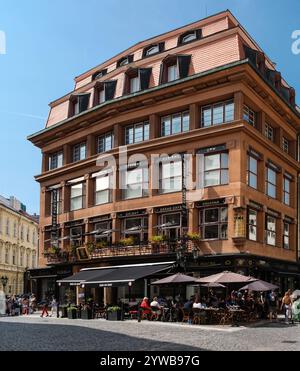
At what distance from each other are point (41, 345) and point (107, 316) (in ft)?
43.0

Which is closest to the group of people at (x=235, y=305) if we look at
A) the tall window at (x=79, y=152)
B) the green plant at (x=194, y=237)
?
the green plant at (x=194, y=237)

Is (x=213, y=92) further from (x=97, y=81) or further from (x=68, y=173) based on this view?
(x=68, y=173)

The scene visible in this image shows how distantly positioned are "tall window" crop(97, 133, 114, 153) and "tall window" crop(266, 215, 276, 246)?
39.4 ft

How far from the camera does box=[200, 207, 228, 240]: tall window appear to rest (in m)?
33.5

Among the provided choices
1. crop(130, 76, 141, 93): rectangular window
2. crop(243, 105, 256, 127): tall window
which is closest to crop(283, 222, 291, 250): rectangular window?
crop(243, 105, 256, 127): tall window

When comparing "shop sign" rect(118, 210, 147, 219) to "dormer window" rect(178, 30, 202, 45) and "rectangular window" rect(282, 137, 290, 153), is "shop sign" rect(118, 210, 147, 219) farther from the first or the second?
"dormer window" rect(178, 30, 202, 45)

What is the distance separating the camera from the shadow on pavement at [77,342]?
17.0 metres

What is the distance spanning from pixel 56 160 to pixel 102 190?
25.4 ft

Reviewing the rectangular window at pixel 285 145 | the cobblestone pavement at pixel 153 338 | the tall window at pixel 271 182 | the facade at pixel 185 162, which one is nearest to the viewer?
the cobblestone pavement at pixel 153 338

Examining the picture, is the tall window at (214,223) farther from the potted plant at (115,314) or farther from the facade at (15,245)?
the facade at (15,245)

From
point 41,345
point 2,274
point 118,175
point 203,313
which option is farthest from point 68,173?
point 2,274

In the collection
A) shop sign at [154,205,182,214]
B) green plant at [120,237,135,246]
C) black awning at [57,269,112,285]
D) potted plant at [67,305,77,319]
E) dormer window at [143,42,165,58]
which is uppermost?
dormer window at [143,42,165,58]

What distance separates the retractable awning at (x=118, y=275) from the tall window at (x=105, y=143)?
29.5ft

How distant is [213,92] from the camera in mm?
34750
